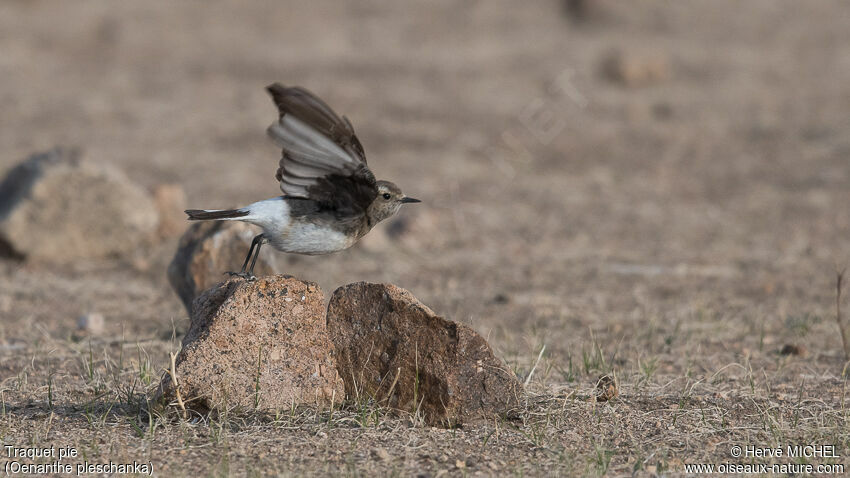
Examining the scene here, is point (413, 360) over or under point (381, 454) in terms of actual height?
over

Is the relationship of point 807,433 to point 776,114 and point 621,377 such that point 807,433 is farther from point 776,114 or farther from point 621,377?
point 776,114

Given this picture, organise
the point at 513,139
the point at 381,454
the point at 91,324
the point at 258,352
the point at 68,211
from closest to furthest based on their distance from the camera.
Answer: the point at 381,454, the point at 258,352, the point at 91,324, the point at 68,211, the point at 513,139

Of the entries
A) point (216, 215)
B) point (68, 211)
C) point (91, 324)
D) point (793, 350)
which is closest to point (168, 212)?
point (68, 211)

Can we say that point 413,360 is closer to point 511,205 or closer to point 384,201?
point 384,201

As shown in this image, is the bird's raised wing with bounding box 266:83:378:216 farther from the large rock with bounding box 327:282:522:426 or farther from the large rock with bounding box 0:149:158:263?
the large rock with bounding box 0:149:158:263

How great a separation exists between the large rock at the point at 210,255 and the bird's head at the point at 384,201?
79.9 inches

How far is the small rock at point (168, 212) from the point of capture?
973 centimetres

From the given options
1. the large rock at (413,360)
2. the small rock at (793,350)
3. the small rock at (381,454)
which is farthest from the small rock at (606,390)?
the small rock at (793,350)

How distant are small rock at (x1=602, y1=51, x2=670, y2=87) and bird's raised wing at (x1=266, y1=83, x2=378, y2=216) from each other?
43.5 ft

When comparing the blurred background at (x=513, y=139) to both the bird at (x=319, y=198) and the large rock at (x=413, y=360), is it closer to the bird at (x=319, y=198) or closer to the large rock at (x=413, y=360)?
the large rock at (x=413, y=360)

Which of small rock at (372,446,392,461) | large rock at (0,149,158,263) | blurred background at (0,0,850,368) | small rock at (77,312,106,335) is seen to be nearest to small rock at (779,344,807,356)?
blurred background at (0,0,850,368)

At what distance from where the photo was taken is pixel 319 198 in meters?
4.13

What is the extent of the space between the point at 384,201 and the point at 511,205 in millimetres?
7707

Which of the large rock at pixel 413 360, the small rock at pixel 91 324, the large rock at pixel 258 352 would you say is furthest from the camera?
the small rock at pixel 91 324
